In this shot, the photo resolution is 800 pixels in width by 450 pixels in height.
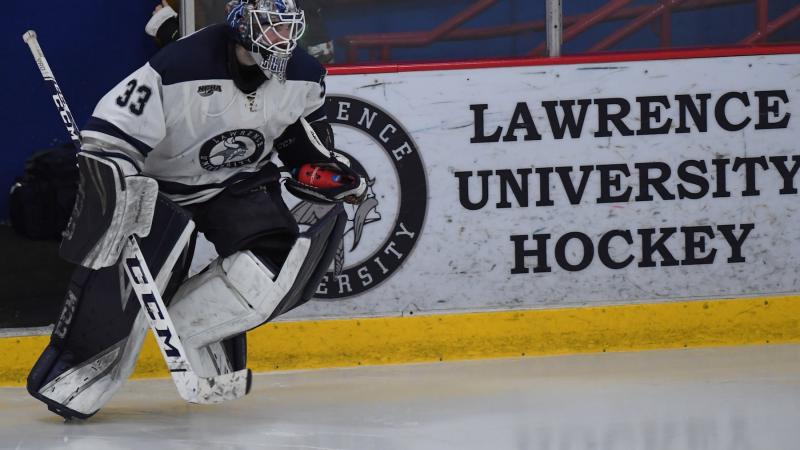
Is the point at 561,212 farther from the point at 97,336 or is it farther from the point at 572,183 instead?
the point at 97,336

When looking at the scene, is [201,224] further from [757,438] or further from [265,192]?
[757,438]

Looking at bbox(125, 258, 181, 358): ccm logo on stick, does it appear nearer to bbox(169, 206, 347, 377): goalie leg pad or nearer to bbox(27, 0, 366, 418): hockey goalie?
bbox(27, 0, 366, 418): hockey goalie

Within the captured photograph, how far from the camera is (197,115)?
3.22m

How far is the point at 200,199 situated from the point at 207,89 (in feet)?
1.06

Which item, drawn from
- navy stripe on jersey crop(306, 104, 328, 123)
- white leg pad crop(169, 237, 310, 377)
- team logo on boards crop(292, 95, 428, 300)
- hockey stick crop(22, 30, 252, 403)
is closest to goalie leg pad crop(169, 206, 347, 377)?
white leg pad crop(169, 237, 310, 377)

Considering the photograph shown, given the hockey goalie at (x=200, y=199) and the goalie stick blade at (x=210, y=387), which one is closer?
the hockey goalie at (x=200, y=199)

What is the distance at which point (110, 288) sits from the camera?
3.30 meters

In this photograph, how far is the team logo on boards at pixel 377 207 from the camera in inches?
165

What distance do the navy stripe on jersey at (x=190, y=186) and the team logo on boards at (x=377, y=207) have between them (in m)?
0.79

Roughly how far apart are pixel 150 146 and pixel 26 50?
4.89 feet

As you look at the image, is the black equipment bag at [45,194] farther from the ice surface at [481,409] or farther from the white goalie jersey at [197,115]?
the white goalie jersey at [197,115]

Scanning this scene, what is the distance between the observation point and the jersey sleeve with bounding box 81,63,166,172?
121 inches

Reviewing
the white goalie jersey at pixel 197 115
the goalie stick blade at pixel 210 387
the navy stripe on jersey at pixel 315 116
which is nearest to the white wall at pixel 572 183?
the navy stripe on jersey at pixel 315 116

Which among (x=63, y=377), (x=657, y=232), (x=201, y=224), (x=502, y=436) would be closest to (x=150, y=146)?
(x=201, y=224)
